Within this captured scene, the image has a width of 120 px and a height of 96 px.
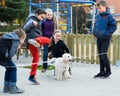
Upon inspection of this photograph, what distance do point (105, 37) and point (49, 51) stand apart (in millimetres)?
1600

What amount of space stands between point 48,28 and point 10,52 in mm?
3245

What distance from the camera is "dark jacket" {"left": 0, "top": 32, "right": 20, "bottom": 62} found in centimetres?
796

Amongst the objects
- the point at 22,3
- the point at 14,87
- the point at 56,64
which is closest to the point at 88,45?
the point at 56,64

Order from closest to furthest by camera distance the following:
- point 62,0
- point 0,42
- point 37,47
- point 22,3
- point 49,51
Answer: point 0,42 → point 37,47 → point 49,51 → point 62,0 → point 22,3

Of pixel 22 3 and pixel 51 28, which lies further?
pixel 22 3

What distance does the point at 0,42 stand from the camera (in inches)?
320

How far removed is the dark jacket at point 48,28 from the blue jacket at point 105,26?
1315 mm

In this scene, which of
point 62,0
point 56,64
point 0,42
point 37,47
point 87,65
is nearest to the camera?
point 0,42

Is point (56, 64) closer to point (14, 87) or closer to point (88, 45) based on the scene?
point (14, 87)

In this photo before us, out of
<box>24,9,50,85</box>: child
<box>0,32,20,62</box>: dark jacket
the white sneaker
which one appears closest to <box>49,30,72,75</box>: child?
<box>24,9,50,85</box>: child

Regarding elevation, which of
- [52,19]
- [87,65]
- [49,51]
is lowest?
[87,65]

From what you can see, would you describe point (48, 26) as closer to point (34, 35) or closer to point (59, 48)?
point (59, 48)

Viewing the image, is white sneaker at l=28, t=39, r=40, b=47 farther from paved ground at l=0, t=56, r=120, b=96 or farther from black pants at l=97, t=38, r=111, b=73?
black pants at l=97, t=38, r=111, b=73

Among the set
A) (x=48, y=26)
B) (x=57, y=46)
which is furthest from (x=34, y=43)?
(x=48, y=26)
